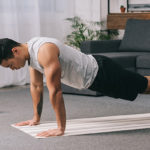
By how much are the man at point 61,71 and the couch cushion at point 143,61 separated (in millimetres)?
1369

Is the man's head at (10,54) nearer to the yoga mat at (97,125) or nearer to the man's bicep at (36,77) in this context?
the man's bicep at (36,77)

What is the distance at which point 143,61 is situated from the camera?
14.1ft

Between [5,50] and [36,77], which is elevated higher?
[5,50]

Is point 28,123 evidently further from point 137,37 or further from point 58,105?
point 137,37

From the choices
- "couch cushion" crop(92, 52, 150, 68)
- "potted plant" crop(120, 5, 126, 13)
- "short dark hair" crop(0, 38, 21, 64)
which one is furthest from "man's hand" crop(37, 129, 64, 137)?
"potted plant" crop(120, 5, 126, 13)

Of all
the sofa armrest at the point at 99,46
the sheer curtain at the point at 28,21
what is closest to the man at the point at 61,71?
the sofa armrest at the point at 99,46

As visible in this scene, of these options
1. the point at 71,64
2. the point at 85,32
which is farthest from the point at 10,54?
the point at 85,32

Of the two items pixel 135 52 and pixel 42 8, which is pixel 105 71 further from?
pixel 42 8

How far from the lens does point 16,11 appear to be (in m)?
5.04

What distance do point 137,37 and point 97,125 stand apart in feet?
7.12

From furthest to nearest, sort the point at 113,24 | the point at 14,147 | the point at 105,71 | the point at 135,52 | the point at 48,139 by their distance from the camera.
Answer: the point at 113,24 → the point at 135,52 → the point at 105,71 → the point at 48,139 → the point at 14,147

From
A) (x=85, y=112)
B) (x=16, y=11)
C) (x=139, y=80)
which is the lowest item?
(x=85, y=112)

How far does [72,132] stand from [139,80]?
59cm

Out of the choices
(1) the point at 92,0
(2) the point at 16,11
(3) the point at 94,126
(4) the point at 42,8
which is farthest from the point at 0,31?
(3) the point at 94,126
